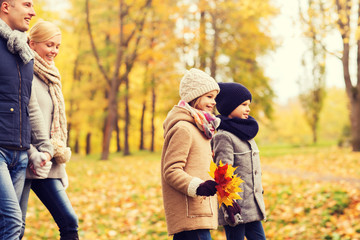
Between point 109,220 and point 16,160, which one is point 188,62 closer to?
point 109,220

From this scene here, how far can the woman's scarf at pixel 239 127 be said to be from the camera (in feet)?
11.6

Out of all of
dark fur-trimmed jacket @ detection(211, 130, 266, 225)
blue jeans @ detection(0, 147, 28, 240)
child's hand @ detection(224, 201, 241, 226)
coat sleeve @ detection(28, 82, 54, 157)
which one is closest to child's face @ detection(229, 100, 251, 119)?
dark fur-trimmed jacket @ detection(211, 130, 266, 225)

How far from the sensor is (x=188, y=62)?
22578mm

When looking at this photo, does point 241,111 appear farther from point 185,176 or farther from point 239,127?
point 185,176

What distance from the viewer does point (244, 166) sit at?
3525 millimetres

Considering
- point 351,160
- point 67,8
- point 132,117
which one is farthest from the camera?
point 132,117

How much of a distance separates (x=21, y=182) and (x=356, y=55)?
55.9ft

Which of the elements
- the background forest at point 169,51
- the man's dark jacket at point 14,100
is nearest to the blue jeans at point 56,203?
the man's dark jacket at point 14,100

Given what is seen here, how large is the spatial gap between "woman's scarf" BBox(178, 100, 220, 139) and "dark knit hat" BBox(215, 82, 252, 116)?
58 centimetres

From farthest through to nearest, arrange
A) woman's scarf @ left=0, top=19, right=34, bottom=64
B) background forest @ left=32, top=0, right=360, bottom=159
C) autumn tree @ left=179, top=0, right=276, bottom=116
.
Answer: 1. autumn tree @ left=179, top=0, right=276, bottom=116
2. background forest @ left=32, top=0, right=360, bottom=159
3. woman's scarf @ left=0, top=19, right=34, bottom=64

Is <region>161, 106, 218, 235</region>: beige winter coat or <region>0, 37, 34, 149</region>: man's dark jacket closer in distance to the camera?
<region>0, 37, 34, 149</region>: man's dark jacket

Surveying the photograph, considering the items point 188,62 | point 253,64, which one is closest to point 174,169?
point 188,62

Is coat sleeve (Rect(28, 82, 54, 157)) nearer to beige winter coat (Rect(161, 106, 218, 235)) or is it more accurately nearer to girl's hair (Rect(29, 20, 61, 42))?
girl's hair (Rect(29, 20, 61, 42))

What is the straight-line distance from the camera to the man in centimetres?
262
